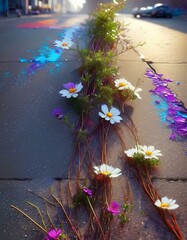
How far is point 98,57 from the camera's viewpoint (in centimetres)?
289

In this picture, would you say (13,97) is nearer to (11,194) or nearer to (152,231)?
(11,194)

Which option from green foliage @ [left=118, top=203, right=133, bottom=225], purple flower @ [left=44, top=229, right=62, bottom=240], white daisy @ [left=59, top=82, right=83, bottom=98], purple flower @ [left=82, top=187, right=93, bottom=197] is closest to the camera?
purple flower @ [left=44, top=229, right=62, bottom=240]

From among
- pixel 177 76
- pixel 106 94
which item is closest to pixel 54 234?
pixel 106 94

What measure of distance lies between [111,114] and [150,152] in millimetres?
556

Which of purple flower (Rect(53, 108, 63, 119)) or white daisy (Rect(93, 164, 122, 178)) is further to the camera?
purple flower (Rect(53, 108, 63, 119))

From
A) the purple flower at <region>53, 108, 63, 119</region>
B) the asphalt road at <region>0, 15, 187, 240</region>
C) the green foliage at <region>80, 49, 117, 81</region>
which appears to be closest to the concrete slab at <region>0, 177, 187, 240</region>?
the asphalt road at <region>0, 15, 187, 240</region>

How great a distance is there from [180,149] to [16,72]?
2.24 metres

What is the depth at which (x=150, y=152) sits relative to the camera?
71.9 inches

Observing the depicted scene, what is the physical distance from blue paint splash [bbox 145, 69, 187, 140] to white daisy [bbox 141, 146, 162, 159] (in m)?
0.32

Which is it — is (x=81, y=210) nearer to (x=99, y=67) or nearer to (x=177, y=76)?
(x=99, y=67)

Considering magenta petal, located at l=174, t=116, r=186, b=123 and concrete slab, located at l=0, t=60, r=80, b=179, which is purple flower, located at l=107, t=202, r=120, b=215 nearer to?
concrete slab, located at l=0, t=60, r=80, b=179

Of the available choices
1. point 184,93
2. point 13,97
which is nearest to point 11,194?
point 13,97

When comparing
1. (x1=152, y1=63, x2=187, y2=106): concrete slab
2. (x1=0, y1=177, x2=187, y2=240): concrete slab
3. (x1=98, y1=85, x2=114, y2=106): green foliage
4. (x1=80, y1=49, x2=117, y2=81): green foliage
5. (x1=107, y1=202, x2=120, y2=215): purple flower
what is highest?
(x1=80, y1=49, x2=117, y2=81): green foliage

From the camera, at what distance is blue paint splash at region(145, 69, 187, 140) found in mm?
2223
